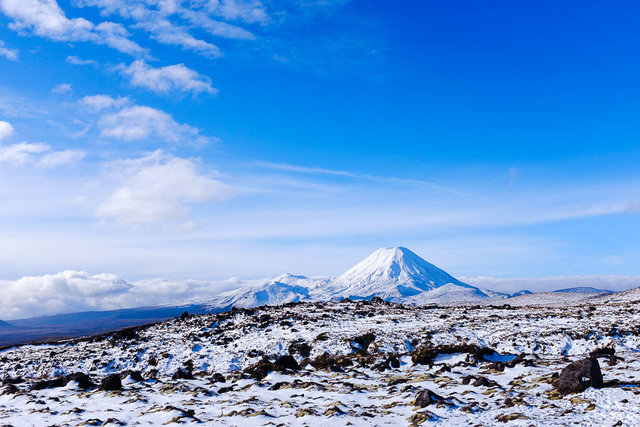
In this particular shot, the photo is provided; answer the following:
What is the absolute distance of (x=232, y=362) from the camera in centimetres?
3209

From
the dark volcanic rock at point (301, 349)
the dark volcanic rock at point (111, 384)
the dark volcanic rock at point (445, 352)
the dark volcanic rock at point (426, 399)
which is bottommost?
the dark volcanic rock at point (301, 349)

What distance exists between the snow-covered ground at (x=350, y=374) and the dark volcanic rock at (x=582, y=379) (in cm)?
38

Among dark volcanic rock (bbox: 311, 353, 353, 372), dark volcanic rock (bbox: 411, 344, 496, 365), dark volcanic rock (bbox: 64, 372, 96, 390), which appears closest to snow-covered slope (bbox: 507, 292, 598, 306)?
dark volcanic rock (bbox: 411, 344, 496, 365)

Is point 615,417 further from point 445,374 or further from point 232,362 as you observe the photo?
point 232,362

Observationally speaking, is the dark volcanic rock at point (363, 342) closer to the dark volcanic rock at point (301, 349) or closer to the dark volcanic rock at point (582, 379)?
the dark volcanic rock at point (301, 349)

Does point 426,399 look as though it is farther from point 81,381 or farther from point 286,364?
point 81,381

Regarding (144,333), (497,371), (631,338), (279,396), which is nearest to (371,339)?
(497,371)

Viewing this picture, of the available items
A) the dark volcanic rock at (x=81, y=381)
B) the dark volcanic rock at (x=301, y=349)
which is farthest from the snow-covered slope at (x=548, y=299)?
the dark volcanic rock at (x=81, y=381)

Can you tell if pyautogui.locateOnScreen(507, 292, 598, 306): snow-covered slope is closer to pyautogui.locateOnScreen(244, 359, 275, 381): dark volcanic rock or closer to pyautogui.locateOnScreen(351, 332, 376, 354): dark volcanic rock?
pyautogui.locateOnScreen(351, 332, 376, 354): dark volcanic rock

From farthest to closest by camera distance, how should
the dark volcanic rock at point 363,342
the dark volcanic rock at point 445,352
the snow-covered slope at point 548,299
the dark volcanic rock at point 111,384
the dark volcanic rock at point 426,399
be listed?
1. the snow-covered slope at point 548,299
2. the dark volcanic rock at point 363,342
3. the dark volcanic rock at point 445,352
4. the dark volcanic rock at point 111,384
5. the dark volcanic rock at point 426,399

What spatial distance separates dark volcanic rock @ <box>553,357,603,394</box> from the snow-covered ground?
380 mm

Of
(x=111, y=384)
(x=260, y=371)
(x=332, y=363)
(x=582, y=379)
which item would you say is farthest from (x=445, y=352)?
(x=111, y=384)

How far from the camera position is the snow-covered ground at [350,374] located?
1393 cm

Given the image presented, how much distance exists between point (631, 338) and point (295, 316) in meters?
32.1
